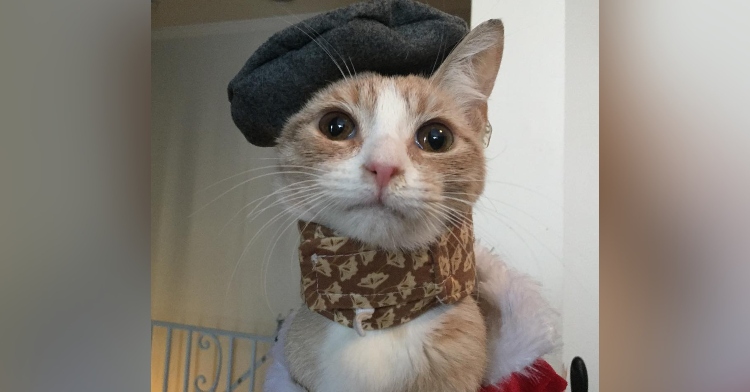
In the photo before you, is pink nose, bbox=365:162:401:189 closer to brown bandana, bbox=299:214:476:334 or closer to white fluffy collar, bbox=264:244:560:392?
brown bandana, bbox=299:214:476:334

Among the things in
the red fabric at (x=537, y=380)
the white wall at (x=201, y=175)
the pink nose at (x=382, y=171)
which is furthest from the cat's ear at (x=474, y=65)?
the white wall at (x=201, y=175)

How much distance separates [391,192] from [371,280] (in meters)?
0.11

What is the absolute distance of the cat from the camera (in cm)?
48

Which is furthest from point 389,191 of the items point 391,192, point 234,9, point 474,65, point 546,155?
point 234,9

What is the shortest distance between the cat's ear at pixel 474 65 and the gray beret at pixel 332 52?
25mm

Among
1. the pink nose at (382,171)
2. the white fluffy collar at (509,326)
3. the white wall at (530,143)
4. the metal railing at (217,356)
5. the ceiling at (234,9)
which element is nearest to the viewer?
the pink nose at (382,171)

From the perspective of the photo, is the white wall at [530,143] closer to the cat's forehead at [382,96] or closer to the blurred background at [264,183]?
the blurred background at [264,183]

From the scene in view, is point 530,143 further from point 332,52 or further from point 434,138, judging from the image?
point 332,52

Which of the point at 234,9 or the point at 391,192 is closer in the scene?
the point at 391,192

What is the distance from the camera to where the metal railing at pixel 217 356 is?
1.36 m

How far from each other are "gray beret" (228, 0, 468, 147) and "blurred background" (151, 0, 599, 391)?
101 mm

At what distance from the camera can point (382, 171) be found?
45 cm
